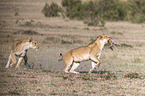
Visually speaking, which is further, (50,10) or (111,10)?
(50,10)

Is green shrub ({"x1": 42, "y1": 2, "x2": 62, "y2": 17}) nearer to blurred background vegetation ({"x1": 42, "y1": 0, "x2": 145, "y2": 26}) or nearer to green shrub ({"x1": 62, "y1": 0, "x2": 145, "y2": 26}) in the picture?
blurred background vegetation ({"x1": 42, "y1": 0, "x2": 145, "y2": 26})

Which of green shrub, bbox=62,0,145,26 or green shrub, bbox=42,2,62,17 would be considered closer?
green shrub, bbox=62,0,145,26

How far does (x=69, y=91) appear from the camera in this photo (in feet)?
24.2

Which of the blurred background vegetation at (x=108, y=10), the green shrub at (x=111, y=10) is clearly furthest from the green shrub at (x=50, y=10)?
the green shrub at (x=111, y=10)

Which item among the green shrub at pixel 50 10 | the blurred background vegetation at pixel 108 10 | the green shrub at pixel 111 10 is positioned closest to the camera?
the green shrub at pixel 111 10

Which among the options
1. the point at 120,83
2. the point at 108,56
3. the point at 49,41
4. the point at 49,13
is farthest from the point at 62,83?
the point at 49,13

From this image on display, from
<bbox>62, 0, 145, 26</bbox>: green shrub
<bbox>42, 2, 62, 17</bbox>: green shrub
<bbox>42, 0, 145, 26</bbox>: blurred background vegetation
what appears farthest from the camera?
<bbox>42, 2, 62, 17</bbox>: green shrub

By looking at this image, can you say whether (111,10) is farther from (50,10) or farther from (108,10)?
(50,10)

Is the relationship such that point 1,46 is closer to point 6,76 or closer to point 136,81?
point 6,76

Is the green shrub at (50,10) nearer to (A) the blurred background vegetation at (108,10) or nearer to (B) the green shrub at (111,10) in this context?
(A) the blurred background vegetation at (108,10)

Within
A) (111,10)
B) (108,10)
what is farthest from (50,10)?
(111,10)

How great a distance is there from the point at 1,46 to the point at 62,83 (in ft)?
28.2

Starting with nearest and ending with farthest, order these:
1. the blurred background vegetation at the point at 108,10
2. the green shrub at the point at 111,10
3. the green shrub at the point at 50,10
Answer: the green shrub at the point at 111,10 < the blurred background vegetation at the point at 108,10 < the green shrub at the point at 50,10

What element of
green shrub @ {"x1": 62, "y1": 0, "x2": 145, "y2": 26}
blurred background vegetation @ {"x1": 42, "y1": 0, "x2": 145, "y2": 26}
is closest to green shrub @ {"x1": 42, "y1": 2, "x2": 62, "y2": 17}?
blurred background vegetation @ {"x1": 42, "y1": 0, "x2": 145, "y2": 26}
